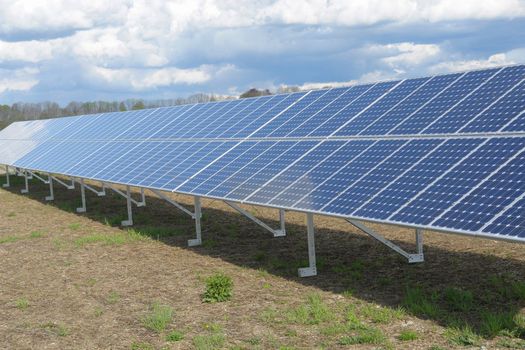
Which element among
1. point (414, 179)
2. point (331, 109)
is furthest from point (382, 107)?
point (414, 179)

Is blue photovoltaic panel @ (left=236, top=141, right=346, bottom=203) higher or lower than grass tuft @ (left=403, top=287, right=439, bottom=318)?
higher

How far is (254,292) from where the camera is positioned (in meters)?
12.6

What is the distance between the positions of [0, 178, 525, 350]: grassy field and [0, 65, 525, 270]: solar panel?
4.93 feet

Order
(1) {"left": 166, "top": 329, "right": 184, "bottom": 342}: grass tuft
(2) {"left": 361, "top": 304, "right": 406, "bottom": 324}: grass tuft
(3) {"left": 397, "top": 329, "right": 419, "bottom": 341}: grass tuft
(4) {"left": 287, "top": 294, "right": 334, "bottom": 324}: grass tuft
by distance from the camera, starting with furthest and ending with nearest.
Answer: (4) {"left": 287, "top": 294, "right": 334, "bottom": 324}: grass tuft
(2) {"left": 361, "top": 304, "right": 406, "bottom": 324}: grass tuft
(1) {"left": 166, "top": 329, "right": 184, "bottom": 342}: grass tuft
(3) {"left": 397, "top": 329, "right": 419, "bottom": 341}: grass tuft

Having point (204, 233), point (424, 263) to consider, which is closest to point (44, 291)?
point (204, 233)

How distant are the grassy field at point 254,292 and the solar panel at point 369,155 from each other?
1503 mm

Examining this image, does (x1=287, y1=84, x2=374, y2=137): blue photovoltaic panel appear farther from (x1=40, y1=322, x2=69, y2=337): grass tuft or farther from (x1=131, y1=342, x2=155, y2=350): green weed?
(x1=131, y1=342, x2=155, y2=350): green weed

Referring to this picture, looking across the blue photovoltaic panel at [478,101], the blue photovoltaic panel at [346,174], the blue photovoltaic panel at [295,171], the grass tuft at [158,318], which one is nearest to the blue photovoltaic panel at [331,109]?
the blue photovoltaic panel at [295,171]

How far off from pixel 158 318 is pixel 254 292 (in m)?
2.21

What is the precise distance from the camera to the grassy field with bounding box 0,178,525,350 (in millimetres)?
9898

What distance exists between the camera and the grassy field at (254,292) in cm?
990

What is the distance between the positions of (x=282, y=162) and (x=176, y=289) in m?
3.77

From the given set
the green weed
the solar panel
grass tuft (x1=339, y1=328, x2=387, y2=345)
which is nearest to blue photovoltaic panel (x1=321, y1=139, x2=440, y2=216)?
the solar panel

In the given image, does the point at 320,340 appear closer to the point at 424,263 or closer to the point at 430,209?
the point at 430,209
